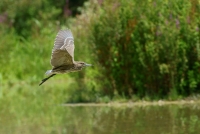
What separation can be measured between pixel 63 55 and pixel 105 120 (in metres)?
2.36

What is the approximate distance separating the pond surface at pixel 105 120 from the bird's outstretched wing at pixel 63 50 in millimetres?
1311

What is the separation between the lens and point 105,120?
11.8 metres

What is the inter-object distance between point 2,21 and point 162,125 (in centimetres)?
1238

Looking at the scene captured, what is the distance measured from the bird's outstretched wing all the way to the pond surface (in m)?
1.31

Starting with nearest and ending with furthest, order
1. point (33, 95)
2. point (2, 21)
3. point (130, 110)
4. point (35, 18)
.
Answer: point (130, 110) < point (33, 95) < point (2, 21) < point (35, 18)

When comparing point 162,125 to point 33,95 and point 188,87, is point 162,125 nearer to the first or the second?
point 188,87

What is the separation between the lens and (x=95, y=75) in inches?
585

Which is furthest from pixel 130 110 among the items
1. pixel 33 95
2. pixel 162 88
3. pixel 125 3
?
pixel 33 95

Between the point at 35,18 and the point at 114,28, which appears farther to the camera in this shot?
the point at 35,18

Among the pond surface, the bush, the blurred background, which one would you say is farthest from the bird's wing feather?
the bush

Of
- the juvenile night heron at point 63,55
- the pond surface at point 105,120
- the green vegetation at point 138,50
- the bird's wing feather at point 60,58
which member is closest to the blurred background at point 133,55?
the green vegetation at point 138,50

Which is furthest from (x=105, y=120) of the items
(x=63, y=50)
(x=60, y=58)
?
(x=63, y=50)

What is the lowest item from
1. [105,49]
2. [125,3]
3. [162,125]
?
[162,125]

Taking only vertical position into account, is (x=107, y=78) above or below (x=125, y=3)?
below
